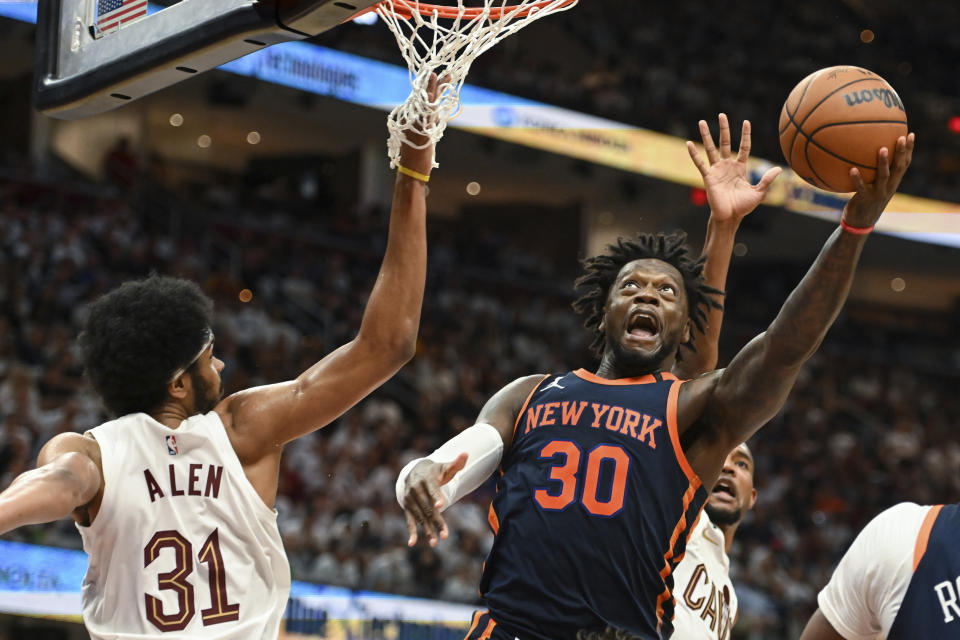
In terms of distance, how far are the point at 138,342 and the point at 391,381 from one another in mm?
10852

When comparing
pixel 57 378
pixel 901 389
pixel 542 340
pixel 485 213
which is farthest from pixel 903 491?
pixel 57 378

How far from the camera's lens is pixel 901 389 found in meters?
20.3

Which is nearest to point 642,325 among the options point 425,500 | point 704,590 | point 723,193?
point 723,193

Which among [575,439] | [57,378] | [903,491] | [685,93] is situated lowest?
[903,491]

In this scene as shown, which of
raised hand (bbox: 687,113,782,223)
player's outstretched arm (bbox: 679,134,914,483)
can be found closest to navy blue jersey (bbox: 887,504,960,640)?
player's outstretched arm (bbox: 679,134,914,483)

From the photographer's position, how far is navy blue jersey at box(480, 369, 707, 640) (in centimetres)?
323

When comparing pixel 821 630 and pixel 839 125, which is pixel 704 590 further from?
pixel 839 125

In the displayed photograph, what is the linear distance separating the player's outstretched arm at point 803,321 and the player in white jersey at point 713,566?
0.85 meters

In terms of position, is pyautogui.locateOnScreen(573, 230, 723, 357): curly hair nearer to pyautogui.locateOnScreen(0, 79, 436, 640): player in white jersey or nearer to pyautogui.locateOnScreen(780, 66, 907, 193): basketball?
pyautogui.locateOnScreen(780, 66, 907, 193): basketball

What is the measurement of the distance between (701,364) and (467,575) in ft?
21.8

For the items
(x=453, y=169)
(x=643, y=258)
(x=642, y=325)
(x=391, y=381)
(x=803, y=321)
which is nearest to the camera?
(x=803, y=321)

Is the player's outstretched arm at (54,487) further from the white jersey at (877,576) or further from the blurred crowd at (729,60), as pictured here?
the blurred crowd at (729,60)

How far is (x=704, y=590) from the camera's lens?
4383mm

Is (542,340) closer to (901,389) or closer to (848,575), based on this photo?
(901,389)
